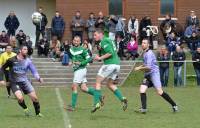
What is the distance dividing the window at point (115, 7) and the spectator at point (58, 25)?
137 inches

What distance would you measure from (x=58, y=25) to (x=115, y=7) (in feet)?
13.4

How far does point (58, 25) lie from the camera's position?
33.3 metres

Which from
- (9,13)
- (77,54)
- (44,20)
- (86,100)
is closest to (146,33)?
(44,20)

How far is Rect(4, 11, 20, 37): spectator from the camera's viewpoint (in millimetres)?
33688

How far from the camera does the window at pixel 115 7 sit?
35719 millimetres

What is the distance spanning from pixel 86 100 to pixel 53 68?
31.0 ft

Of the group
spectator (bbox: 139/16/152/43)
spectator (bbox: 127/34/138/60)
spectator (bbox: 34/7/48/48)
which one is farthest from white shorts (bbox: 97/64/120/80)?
spectator (bbox: 34/7/48/48)

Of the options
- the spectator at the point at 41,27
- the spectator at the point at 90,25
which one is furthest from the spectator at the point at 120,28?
the spectator at the point at 41,27

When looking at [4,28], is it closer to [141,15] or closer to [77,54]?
[141,15]

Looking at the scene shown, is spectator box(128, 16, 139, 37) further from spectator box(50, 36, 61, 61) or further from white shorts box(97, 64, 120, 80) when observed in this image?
white shorts box(97, 64, 120, 80)

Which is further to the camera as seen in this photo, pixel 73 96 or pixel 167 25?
pixel 167 25

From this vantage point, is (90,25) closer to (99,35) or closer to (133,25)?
(133,25)

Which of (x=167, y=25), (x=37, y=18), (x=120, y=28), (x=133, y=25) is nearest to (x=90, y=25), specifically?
(x=120, y=28)

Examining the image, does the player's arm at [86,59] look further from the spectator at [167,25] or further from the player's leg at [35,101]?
the spectator at [167,25]
